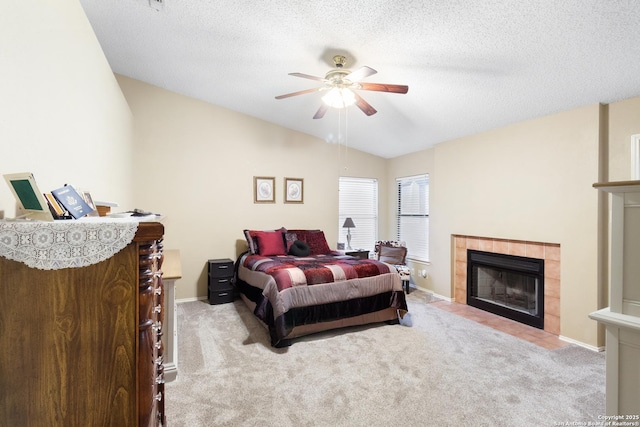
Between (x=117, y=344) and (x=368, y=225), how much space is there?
5612mm

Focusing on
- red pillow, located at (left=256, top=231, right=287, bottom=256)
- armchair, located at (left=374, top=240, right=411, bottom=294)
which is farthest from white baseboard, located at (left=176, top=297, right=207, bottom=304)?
armchair, located at (left=374, top=240, right=411, bottom=294)

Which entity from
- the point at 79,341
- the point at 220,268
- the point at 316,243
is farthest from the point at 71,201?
the point at 316,243

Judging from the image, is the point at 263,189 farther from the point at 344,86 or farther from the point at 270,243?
the point at 344,86

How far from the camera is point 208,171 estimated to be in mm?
4816

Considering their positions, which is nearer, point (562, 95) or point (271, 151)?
point (562, 95)

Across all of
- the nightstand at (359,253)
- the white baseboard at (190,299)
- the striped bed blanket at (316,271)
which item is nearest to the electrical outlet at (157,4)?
the striped bed blanket at (316,271)

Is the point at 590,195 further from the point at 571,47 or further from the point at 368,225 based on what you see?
the point at 368,225

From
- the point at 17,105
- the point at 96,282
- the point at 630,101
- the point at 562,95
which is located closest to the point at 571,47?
the point at 562,95

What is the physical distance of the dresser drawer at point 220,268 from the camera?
4512 mm

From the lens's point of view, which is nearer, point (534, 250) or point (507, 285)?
point (534, 250)

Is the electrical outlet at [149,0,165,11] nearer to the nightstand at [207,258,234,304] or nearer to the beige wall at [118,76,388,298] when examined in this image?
the beige wall at [118,76,388,298]

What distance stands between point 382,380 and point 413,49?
277 centimetres

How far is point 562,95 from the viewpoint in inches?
118

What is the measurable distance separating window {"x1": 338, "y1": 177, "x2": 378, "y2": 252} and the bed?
7.38 ft
